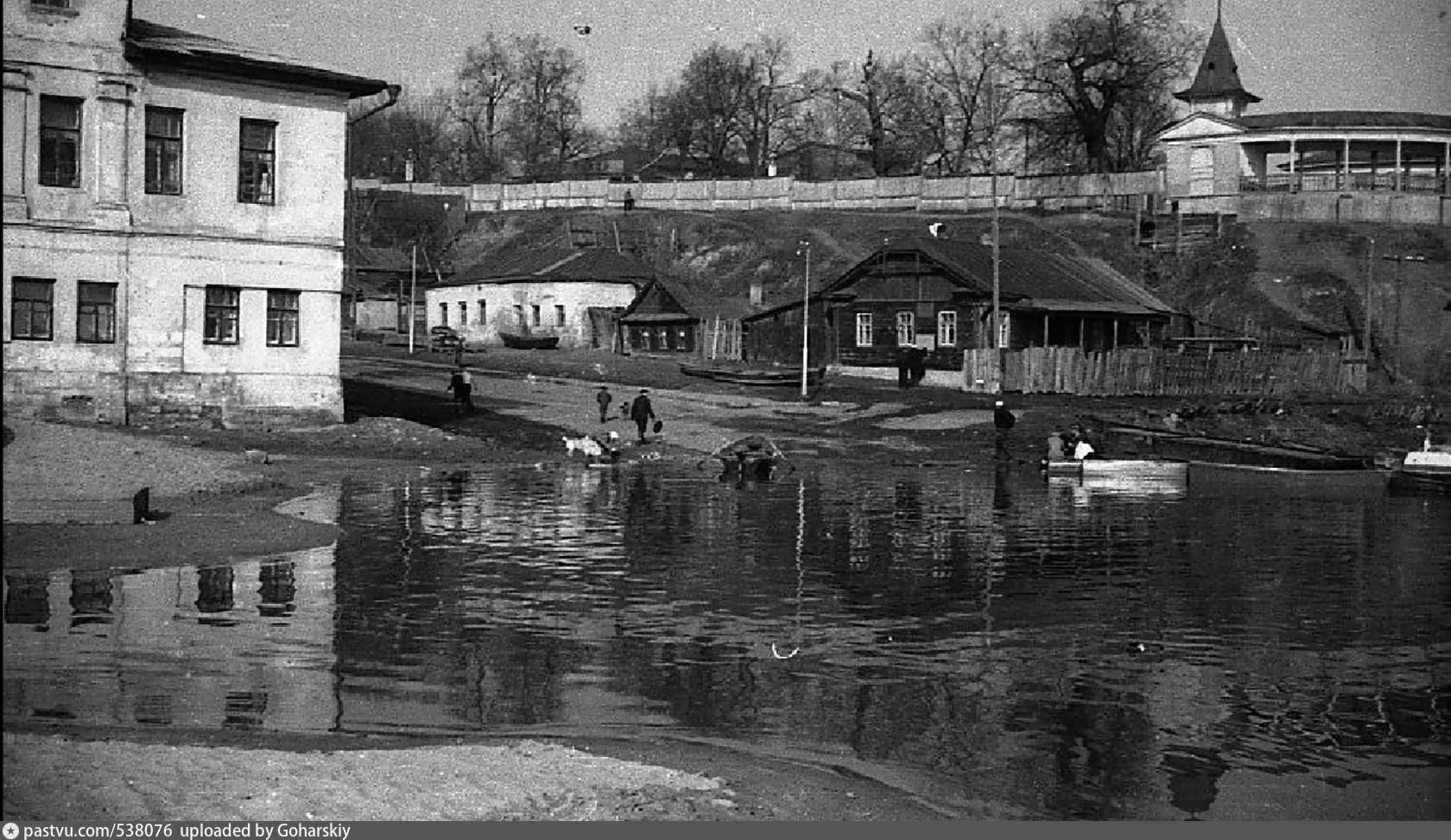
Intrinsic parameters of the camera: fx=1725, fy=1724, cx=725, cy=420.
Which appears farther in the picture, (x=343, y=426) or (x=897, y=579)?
(x=343, y=426)

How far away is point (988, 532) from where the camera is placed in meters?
26.8

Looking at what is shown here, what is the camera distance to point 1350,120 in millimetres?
91875

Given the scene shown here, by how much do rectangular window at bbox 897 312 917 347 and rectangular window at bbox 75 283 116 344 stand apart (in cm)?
3772

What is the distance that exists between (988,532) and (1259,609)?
8.35 m

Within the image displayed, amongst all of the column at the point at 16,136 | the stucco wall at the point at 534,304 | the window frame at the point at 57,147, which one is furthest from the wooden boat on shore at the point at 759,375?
the column at the point at 16,136

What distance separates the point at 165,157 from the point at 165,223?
4.71 ft

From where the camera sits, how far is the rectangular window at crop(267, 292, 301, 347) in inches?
1564

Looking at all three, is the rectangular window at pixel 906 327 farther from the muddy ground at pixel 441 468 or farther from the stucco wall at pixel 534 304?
the stucco wall at pixel 534 304

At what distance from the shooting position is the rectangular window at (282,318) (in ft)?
130

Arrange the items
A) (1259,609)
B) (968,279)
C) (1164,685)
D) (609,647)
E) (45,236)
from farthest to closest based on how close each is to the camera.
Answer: (968,279)
(45,236)
(1259,609)
(609,647)
(1164,685)

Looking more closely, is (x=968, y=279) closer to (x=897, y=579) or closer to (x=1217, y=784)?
(x=897, y=579)

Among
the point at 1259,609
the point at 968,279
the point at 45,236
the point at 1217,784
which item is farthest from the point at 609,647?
the point at 968,279

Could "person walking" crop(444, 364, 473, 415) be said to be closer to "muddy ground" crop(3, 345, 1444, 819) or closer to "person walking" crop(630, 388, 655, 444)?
"muddy ground" crop(3, 345, 1444, 819)

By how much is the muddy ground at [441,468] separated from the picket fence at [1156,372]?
7.19 ft
